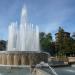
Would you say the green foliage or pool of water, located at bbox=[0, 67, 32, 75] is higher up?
the green foliage

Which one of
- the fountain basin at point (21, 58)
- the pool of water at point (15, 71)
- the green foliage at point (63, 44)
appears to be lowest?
the pool of water at point (15, 71)

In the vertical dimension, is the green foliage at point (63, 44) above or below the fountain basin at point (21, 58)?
above

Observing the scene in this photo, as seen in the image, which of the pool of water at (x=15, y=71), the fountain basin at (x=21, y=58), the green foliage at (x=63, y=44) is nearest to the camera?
the pool of water at (x=15, y=71)

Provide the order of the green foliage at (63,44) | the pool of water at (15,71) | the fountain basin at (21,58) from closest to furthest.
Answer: the pool of water at (15,71), the fountain basin at (21,58), the green foliage at (63,44)

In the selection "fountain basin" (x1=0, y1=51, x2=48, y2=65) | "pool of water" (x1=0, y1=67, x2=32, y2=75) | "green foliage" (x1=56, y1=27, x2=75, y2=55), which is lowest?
"pool of water" (x1=0, y1=67, x2=32, y2=75)

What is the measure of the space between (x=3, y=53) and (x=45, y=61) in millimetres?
3399

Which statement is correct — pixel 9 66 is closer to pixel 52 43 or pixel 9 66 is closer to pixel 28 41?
pixel 28 41

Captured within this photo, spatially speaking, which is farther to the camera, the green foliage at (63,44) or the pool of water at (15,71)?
the green foliage at (63,44)

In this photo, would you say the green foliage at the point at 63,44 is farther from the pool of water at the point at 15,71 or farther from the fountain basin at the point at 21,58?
the pool of water at the point at 15,71

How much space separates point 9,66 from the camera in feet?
55.0

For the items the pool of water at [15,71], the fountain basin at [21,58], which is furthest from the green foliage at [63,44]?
the pool of water at [15,71]

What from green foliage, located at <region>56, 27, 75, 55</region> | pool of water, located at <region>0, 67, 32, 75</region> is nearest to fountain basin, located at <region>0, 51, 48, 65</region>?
pool of water, located at <region>0, 67, 32, 75</region>

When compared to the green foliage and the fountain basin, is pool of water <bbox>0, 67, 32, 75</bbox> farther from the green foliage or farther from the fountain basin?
the green foliage

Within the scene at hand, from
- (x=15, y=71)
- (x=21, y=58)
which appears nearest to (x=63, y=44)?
(x=21, y=58)
